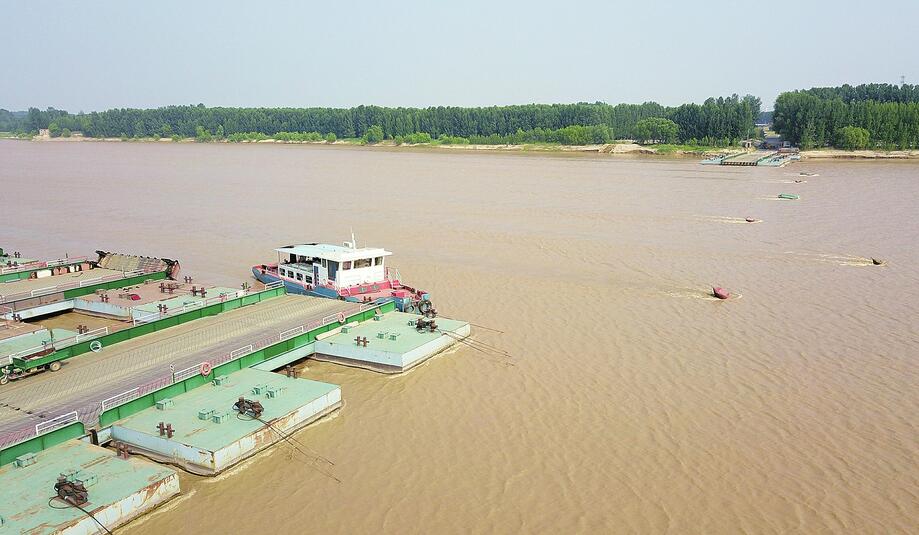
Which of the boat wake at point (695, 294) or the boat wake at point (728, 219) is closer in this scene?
the boat wake at point (695, 294)

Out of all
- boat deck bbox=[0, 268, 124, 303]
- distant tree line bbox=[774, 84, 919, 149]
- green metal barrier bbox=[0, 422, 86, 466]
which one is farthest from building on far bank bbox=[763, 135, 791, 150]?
green metal barrier bbox=[0, 422, 86, 466]

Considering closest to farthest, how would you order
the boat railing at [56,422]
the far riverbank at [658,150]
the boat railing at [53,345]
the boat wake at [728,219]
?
the boat railing at [56,422]
the boat railing at [53,345]
the boat wake at [728,219]
the far riverbank at [658,150]

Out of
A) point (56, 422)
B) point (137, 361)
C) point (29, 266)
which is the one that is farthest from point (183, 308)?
point (29, 266)

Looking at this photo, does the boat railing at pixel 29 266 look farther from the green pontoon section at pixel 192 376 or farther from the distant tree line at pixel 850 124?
the distant tree line at pixel 850 124

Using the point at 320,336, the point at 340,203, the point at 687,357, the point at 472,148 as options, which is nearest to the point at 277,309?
the point at 320,336

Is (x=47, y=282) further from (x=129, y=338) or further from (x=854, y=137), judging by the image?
(x=854, y=137)

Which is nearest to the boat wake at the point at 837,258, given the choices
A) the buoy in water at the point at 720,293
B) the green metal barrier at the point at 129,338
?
the buoy in water at the point at 720,293
